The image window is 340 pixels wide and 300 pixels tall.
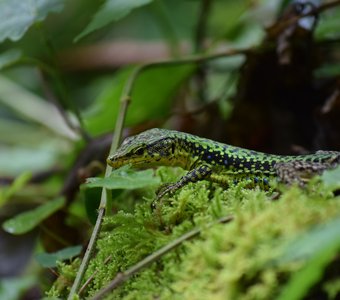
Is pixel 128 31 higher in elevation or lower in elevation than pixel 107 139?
lower

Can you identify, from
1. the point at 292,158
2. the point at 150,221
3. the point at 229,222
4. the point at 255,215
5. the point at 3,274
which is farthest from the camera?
the point at 3,274

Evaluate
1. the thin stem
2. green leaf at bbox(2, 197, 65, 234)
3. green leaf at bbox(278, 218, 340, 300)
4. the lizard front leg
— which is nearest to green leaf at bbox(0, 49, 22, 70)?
the thin stem

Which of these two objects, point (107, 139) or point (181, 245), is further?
point (107, 139)

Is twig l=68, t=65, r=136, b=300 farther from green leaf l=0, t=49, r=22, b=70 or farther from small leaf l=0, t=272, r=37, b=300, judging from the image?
small leaf l=0, t=272, r=37, b=300

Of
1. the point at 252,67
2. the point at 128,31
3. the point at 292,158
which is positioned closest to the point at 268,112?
the point at 252,67

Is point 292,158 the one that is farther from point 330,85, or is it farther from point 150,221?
point 330,85

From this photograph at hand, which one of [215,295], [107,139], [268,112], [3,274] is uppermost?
[215,295]

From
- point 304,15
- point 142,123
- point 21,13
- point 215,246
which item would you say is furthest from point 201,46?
point 215,246
